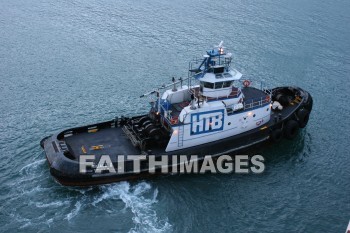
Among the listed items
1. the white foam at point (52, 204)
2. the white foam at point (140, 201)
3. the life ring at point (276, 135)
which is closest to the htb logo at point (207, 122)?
the life ring at point (276, 135)

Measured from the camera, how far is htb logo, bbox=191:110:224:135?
2953 cm

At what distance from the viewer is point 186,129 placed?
29.5 meters

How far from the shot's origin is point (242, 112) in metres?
31.2

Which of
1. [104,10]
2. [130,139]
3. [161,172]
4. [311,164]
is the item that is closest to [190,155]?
[161,172]

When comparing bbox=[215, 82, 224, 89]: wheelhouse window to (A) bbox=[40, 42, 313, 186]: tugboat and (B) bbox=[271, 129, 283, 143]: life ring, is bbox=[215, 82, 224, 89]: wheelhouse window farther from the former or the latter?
(B) bbox=[271, 129, 283, 143]: life ring

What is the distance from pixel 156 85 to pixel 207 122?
15260 millimetres

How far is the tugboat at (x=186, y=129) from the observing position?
28150 millimetres
